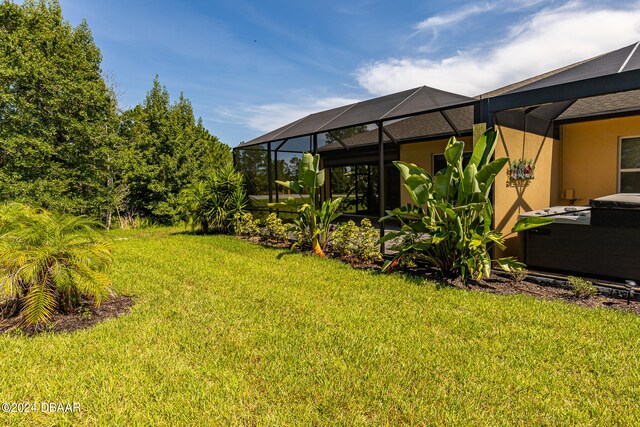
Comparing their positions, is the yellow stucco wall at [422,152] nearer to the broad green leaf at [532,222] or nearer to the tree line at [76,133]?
the broad green leaf at [532,222]

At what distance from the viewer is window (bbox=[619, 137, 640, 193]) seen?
7.08 meters

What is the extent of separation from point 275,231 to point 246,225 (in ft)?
5.21

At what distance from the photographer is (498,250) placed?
18.0 feet

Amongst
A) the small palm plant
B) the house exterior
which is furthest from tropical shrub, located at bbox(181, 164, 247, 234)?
the small palm plant

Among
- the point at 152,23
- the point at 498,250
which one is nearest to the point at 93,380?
the point at 498,250

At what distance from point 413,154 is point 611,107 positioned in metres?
5.45

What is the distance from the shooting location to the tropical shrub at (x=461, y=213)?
15.5ft

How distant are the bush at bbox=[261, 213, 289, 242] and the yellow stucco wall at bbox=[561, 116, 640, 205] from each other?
6968 millimetres

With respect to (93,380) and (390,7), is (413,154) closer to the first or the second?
(390,7)

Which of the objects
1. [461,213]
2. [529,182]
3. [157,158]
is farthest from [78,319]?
[157,158]

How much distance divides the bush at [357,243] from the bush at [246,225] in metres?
3.47

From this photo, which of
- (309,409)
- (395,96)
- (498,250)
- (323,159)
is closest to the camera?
(309,409)

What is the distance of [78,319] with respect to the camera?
3773 mm

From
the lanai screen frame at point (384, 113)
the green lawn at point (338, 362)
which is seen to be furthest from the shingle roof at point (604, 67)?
the green lawn at point (338, 362)
